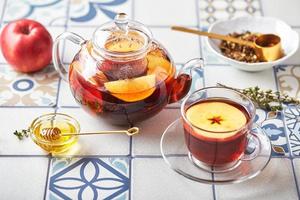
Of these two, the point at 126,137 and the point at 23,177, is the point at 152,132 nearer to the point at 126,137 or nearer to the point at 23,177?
the point at 126,137

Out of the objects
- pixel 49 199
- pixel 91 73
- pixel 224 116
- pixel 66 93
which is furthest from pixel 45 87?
pixel 224 116

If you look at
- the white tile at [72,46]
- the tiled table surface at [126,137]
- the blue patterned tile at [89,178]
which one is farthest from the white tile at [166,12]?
the blue patterned tile at [89,178]

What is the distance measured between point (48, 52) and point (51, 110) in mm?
149

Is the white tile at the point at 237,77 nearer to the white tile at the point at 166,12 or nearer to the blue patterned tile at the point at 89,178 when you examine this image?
the white tile at the point at 166,12

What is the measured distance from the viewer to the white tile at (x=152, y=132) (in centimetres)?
117

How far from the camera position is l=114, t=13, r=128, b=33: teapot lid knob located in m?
1.15

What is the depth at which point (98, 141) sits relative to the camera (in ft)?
3.89

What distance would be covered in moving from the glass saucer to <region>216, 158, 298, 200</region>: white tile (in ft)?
0.05

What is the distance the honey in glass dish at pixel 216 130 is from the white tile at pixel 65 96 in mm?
274

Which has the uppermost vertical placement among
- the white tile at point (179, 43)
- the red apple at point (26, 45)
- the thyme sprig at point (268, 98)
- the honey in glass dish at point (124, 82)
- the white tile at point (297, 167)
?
the white tile at point (179, 43)

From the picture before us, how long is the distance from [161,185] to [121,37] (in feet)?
0.89

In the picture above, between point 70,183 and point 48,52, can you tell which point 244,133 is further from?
point 48,52

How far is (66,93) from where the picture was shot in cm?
129

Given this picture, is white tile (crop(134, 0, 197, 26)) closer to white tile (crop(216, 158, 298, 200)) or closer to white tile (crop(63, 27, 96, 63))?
white tile (crop(63, 27, 96, 63))
